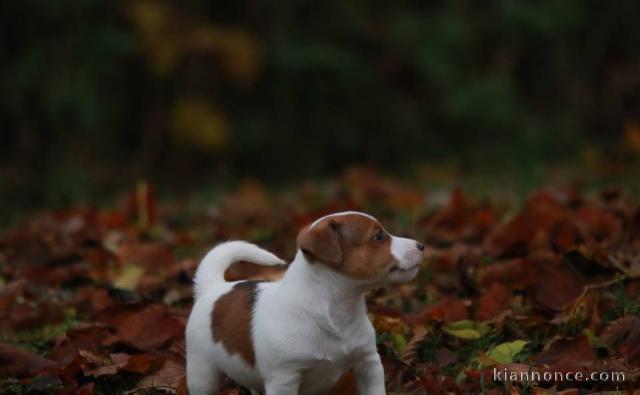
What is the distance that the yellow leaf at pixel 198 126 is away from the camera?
10.4m

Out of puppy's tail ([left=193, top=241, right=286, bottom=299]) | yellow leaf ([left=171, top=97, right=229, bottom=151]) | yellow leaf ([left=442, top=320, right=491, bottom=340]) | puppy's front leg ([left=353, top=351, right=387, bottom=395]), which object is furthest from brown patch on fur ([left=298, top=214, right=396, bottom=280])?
yellow leaf ([left=171, top=97, right=229, bottom=151])

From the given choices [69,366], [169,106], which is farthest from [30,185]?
[69,366]

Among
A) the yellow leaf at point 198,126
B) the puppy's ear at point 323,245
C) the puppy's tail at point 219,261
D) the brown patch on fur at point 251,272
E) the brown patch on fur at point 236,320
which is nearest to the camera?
the puppy's ear at point 323,245

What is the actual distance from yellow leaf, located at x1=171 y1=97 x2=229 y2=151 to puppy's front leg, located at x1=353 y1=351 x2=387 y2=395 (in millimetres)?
7828

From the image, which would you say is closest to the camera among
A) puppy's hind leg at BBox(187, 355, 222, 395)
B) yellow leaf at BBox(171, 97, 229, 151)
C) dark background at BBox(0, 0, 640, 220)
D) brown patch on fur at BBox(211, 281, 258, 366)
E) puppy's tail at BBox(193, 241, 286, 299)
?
brown patch on fur at BBox(211, 281, 258, 366)

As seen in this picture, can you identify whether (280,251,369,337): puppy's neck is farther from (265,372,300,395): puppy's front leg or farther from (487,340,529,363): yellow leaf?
(487,340,529,363): yellow leaf

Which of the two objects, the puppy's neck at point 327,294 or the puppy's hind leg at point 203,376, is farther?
the puppy's hind leg at point 203,376

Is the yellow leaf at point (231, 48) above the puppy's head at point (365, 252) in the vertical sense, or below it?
below

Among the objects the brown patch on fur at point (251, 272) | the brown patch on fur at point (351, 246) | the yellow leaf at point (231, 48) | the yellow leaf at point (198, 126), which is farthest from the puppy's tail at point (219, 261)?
the yellow leaf at point (231, 48)

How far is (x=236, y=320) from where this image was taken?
2.74m

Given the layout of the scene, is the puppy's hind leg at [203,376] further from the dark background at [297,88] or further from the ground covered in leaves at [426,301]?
the dark background at [297,88]

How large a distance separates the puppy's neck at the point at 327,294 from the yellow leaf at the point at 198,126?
Answer: 307 inches

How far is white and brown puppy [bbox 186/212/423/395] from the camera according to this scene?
259 cm

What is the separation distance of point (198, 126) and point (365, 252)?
7976 millimetres
